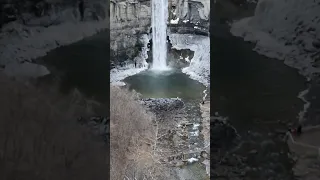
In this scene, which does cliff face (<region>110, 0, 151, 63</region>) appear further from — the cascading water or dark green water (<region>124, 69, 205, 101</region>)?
dark green water (<region>124, 69, 205, 101</region>)

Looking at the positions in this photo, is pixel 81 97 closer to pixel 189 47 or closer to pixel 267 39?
pixel 189 47

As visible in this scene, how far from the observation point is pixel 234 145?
2.33m

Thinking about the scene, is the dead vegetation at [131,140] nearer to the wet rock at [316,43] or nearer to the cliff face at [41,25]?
the cliff face at [41,25]

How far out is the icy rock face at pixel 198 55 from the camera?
103 inches

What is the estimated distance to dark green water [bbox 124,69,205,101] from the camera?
2633 millimetres

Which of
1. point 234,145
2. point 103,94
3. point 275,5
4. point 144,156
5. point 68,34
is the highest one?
point 275,5

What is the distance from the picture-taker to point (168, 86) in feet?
8.65

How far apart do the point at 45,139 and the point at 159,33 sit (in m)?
1.10

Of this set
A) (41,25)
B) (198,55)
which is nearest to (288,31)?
(198,55)

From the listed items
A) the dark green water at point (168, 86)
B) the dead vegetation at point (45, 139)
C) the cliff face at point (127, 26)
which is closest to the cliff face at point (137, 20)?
the cliff face at point (127, 26)

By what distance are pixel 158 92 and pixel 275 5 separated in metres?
0.98

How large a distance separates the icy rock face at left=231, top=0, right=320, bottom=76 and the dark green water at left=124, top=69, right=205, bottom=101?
1.77 ft

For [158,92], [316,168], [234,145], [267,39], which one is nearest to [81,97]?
[158,92]

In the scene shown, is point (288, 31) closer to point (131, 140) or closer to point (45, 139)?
point (131, 140)
